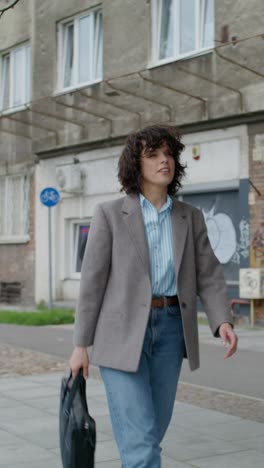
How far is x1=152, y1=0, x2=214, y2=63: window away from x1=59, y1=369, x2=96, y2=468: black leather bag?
41.5 ft

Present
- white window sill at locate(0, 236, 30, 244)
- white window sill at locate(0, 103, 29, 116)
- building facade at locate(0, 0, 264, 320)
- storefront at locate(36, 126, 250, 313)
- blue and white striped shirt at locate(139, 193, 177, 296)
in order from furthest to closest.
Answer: white window sill at locate(0, 103, 29, 116) < white window sill at locate(0, 236, 30, 244) < storefront at locate(36, 126, 250, 313) < building facade at locate(0, 0, 264, 320) < blue and white striped shirt at locate(139, 193, 177, 296)

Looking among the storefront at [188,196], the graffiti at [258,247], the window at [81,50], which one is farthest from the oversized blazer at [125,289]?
the window at [81,50]

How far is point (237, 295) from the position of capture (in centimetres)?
1544

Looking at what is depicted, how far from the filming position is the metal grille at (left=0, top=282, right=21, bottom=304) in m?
21.3

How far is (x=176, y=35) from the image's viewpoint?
54.8ft

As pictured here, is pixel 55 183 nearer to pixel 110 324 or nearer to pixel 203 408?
pixel 203 408

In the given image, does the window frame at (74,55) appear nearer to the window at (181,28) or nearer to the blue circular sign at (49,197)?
the window at (181,28)

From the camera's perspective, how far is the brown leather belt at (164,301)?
4051 mm

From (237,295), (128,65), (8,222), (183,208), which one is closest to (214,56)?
(128,65)

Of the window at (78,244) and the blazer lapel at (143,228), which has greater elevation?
the window at (78,244)

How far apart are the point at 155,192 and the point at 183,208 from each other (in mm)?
183

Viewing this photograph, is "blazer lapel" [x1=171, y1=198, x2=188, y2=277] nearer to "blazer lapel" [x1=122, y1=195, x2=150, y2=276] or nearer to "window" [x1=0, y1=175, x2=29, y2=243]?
"blazer lapel" [x1=122, y1=195, x2=150, y2=276]

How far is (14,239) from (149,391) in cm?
1773

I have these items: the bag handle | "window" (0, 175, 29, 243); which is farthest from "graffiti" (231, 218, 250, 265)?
the bag handle
